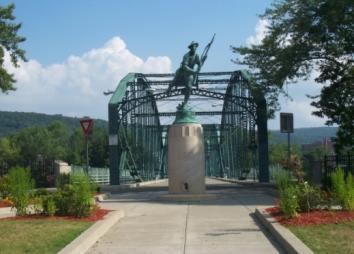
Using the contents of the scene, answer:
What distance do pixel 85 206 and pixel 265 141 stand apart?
85.4ft

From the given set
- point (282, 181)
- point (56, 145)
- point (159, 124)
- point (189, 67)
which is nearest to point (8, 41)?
point (189, 67)

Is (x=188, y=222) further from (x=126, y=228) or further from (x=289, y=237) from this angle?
(x=289, y=237)

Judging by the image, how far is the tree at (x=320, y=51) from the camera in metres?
25.0

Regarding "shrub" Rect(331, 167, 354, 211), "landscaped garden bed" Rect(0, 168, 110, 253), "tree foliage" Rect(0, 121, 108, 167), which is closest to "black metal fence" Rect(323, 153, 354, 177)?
"shrub" Rect(331, 167, 354, 211)

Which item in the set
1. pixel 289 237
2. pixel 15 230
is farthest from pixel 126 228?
pixel 289 237

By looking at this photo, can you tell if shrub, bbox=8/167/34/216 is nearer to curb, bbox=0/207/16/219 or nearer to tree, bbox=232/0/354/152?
curb, bbox=0/207/16/219

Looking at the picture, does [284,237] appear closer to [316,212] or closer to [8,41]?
[316,212]

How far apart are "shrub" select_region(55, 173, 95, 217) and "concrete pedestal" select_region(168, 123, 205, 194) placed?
26.8ft

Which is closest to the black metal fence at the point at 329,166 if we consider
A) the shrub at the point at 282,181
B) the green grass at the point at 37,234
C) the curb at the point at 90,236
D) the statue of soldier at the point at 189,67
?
the statue of soldier at the point at 189,67

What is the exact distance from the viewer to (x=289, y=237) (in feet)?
32.7

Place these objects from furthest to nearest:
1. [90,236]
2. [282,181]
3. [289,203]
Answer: [282,181], [289,203], [90,236]

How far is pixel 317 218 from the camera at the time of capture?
12.2 meters

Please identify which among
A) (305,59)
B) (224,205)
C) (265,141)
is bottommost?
(224,205)

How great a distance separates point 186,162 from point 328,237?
39.3ft
